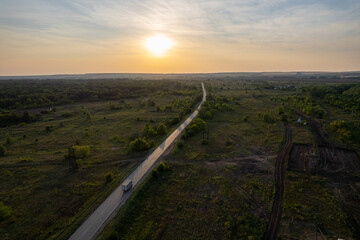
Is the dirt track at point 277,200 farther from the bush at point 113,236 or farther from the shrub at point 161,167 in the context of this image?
the shrub at point 161,167

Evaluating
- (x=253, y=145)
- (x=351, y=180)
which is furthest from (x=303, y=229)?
(x=253, y=145)

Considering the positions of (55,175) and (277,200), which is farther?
(55,175)

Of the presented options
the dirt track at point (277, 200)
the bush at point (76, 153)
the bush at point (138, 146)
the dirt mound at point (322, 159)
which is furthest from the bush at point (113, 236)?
the dirt mound at point (322, 159)

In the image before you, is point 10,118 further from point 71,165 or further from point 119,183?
point 119,183

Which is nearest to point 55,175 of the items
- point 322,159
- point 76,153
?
point 76,153

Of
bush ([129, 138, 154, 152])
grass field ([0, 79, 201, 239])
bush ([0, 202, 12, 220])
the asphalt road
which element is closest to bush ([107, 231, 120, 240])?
the asphalt road

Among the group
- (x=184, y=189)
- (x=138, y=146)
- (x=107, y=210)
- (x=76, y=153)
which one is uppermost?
(x=138, y=146)

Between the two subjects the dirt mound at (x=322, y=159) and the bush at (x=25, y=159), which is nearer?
the dirt mound at (x=322, y=159)

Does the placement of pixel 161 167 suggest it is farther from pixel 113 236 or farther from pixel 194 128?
pixel 194 128
